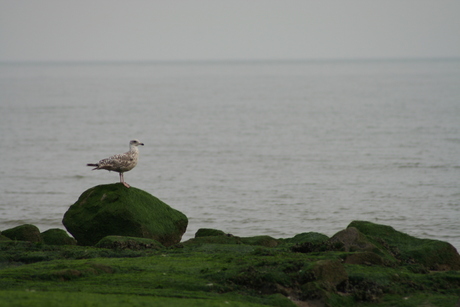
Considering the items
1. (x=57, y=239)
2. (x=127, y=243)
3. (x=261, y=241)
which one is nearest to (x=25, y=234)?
(x=57, y=239)

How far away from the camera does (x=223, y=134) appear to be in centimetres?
5125

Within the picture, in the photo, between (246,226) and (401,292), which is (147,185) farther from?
(401,292)

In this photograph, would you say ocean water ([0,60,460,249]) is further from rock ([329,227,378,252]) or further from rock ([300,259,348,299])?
rock ([300,259,348,299])

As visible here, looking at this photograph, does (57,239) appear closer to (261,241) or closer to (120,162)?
(120,162)

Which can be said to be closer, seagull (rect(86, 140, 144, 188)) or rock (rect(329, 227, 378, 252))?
rock (rect(329, 227, 378, 252))

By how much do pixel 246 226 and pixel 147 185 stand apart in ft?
30.3

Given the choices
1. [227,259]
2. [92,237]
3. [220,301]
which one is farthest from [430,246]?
[92,237]

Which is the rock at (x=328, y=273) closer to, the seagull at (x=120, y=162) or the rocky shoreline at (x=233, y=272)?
the rocky shoreline at (x=233, y=272)

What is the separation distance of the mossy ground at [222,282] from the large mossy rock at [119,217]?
2525mm

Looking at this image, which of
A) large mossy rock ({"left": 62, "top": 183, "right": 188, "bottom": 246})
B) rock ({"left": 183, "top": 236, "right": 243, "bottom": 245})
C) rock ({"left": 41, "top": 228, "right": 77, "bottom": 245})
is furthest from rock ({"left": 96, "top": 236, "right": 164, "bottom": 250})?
rock ({"left": 41, "top": 228, "right": 77, "bottom": 245})

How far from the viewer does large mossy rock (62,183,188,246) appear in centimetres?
1570

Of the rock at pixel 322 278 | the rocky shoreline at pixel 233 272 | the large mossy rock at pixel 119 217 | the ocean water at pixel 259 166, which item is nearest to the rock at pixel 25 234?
the large mossy rock at pixel 119 217

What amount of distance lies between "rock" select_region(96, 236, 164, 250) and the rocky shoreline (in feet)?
0.08

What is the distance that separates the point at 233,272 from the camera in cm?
1134
